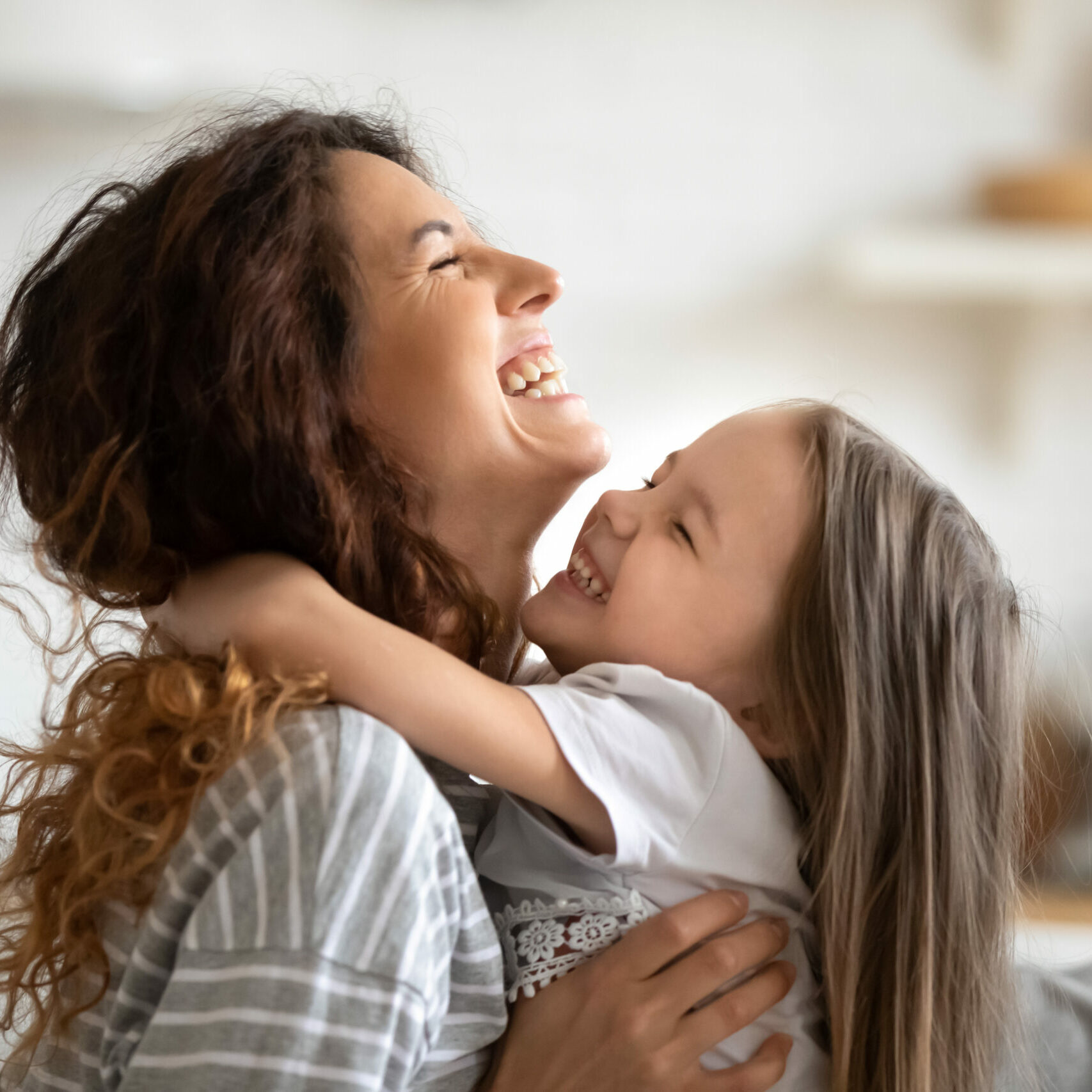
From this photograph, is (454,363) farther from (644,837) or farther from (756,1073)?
(756,1073)

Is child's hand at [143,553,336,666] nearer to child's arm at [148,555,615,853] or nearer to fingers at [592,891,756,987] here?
child's arm at [148,555,615,853]

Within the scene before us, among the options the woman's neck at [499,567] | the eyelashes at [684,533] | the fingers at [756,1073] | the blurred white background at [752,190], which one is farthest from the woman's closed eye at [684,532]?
the blurred white background at [752,190]

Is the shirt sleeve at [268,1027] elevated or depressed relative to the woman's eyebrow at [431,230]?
depressed

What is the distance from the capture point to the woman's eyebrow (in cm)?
128

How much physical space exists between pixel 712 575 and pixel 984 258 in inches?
53.5

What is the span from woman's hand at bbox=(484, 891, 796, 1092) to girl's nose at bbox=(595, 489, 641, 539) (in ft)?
1.21

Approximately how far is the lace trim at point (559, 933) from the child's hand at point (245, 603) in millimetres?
337

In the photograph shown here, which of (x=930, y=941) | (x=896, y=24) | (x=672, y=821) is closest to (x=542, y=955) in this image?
(x=672, y=821)

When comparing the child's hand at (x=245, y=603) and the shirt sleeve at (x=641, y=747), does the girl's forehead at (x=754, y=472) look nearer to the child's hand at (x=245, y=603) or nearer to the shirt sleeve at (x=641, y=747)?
the shirt sleeve at (x=641, y=747)

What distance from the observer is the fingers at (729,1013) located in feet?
3.40

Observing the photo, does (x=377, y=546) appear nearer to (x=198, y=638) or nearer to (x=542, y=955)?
(x=198, y=638)

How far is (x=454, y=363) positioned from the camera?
1.24 m

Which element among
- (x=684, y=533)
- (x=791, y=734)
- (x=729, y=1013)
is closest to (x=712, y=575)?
(x=684, y=533)

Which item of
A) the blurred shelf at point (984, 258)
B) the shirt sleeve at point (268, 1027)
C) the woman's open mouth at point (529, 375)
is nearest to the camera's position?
the shirt sleeve at point (268, 1027)
